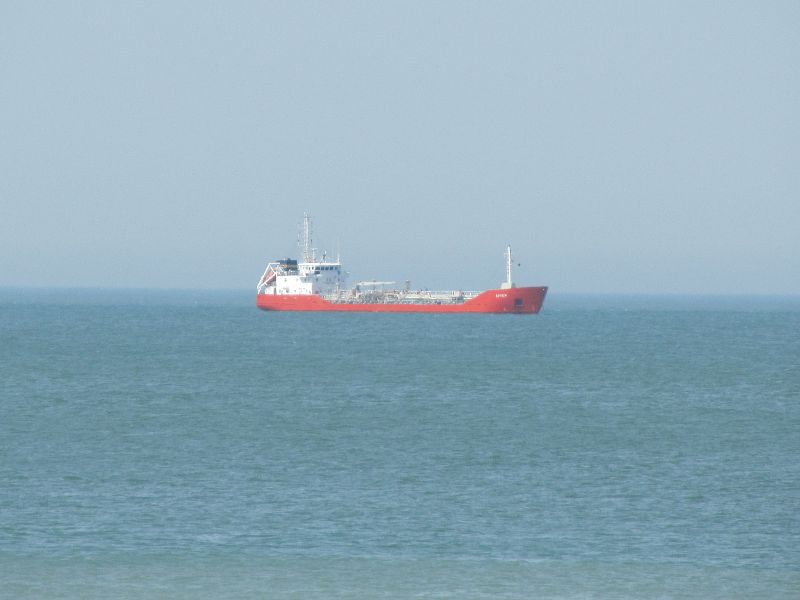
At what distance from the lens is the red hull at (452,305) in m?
124

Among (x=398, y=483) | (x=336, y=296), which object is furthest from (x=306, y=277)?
(x=398, y=483)

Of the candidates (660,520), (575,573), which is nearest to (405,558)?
(575,573)

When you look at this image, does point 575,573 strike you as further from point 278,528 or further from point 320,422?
point 320,422

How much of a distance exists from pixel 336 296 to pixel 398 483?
347ft

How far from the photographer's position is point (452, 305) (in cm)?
13125

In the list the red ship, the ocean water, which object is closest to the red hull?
the red ship

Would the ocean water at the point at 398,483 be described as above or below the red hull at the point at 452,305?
below

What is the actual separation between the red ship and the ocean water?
65851mm

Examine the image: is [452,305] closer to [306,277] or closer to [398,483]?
[306,277]

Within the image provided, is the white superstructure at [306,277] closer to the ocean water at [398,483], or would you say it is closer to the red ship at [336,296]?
the red ship at [336,296]

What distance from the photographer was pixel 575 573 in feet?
66.1

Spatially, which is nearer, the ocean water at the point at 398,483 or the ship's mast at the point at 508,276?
the ocean water at the point at 398,483

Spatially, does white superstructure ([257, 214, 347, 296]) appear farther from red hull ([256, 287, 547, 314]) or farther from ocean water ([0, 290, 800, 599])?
ocean water ([0, 290, 800, 599])

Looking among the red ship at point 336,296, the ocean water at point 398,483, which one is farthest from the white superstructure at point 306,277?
the ocean water at point 398,483
